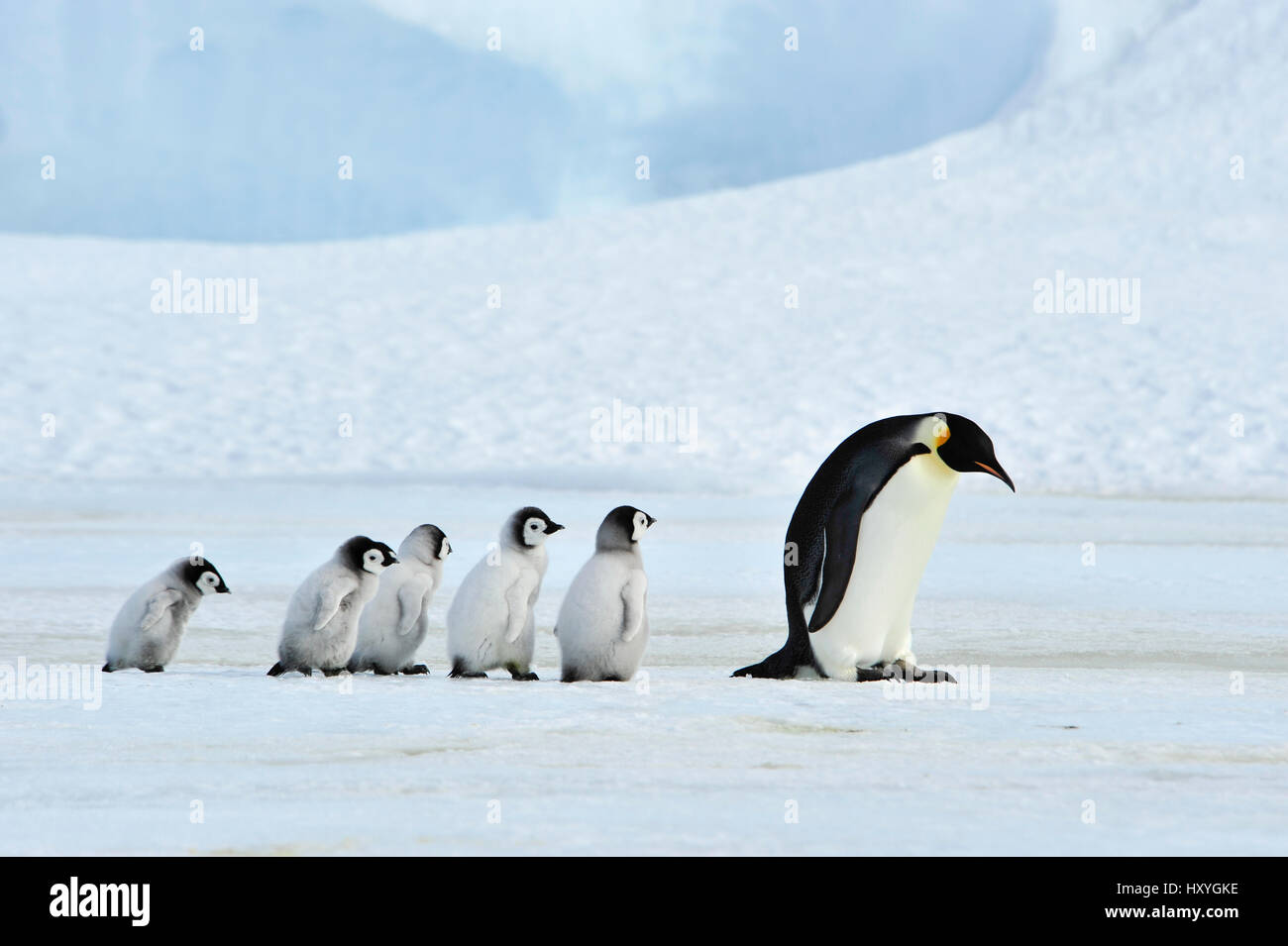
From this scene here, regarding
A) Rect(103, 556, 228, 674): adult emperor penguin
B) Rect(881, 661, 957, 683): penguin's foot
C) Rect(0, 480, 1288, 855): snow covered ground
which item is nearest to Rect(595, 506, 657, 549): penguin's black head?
Rect(0, 480, 1288, 855): snow covered ground

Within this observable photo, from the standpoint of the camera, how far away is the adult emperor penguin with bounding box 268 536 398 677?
3.56 m

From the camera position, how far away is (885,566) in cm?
364

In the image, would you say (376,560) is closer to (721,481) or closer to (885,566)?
(885,566)

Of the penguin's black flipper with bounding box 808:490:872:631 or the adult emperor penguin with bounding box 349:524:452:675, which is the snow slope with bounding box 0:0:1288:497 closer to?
the adult emperor penguin with bounding box 349:524:452:675

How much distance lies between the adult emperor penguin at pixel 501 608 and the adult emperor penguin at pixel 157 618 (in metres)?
0.66

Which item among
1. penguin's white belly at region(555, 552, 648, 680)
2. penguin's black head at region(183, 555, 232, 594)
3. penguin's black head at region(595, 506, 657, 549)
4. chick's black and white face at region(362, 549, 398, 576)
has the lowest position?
penguin's white belly at region(555, 552, 648, 680)

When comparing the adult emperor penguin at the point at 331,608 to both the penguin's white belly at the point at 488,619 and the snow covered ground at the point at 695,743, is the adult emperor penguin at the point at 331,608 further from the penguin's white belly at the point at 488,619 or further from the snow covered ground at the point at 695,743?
the penguin's white belly at the point at 488,619

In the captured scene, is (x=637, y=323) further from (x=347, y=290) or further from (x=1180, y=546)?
(x=1180, y=546)

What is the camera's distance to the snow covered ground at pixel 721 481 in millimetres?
2297

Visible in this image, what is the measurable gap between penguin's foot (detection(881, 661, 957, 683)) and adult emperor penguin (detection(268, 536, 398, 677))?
1301 millimetres

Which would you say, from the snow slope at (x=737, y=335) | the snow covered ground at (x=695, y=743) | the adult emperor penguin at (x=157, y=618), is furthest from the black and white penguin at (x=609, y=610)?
the snow slope at (x=737, y=335)

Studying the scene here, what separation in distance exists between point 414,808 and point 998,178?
67.1 feet

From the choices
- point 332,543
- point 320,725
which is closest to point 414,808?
point 320,725

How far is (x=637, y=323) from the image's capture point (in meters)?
15.9
